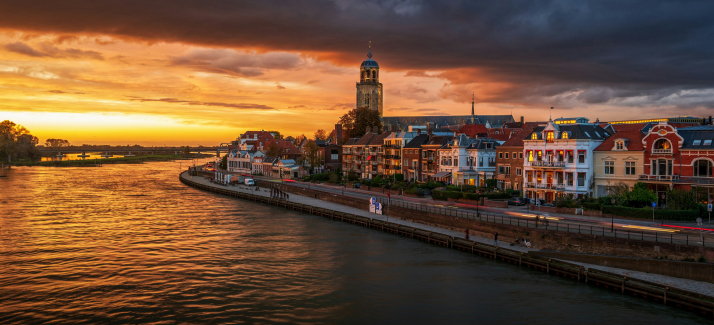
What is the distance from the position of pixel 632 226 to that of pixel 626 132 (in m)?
19.6

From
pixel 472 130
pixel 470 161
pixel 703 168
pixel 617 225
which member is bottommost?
pixel 617 225

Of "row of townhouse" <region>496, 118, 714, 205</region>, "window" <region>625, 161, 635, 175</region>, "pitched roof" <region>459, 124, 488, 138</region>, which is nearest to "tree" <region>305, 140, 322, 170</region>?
"pitched roof" <region>459, 124, 488, 138</region>

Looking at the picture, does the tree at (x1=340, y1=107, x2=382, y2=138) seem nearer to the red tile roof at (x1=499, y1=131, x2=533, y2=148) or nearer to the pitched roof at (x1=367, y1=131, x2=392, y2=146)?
the pitched roof at (x1=367, y1=131, x2=392, y2=146)

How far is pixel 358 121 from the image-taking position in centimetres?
13762

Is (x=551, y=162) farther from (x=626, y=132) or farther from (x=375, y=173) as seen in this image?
(x=375, y=173)

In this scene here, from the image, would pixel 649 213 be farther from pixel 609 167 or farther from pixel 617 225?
pixel 609 167

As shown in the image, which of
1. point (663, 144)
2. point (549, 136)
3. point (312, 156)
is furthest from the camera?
point (312, 156)

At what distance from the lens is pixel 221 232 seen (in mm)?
58844

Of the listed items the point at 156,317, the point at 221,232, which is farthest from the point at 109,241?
the point at 156,317

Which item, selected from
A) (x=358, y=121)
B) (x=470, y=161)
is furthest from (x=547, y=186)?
(x=358, y=121)

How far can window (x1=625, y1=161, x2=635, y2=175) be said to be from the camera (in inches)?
2266

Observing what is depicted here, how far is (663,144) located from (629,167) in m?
4.50

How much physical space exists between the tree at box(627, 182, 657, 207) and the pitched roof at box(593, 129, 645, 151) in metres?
7.19

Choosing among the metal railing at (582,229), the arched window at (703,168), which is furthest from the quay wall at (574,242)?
the arched window at (703,168)
